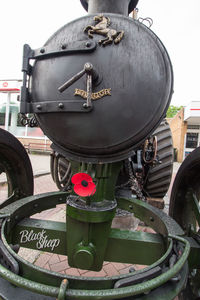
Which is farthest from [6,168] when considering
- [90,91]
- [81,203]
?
[90,91]

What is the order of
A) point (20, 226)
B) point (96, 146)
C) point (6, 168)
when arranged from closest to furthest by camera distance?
point (96, 146)
point (20, 226)
point (6, 168)

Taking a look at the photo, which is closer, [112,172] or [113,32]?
[113,32]

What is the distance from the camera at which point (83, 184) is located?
967 mm

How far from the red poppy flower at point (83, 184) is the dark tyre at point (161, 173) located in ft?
5.54

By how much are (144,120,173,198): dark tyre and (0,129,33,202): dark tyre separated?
4.94 feet

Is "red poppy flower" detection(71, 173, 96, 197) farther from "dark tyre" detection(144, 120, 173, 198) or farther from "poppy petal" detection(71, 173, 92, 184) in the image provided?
"dark tyre" detection(144, 120, 173, 198)

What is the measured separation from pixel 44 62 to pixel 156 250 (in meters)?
1.27

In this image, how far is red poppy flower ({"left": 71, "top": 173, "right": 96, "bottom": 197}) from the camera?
3.16 feet

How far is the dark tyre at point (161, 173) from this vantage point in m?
2.58

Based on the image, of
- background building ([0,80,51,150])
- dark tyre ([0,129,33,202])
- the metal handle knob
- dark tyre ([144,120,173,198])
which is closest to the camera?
the metal handle knob

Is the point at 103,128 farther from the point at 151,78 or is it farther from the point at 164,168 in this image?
the point at 164,168

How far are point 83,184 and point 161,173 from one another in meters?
1.85

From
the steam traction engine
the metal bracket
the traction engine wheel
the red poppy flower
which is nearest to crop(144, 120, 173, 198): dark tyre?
the traction engine wheel

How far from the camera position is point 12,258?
2.61 ft
